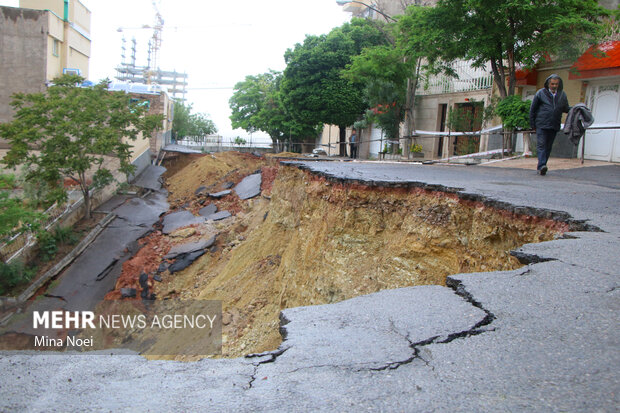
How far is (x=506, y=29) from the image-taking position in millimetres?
15930

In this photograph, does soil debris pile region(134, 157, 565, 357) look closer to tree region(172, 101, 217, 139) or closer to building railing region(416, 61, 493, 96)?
building railing region(416, 61, 493, 96)

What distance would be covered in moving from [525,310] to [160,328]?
38.3 ft

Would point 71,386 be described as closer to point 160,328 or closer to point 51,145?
point 160,328

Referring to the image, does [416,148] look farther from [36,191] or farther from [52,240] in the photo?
[36,191]

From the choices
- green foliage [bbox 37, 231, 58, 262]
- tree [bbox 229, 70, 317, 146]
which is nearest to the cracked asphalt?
green foliage [bbox 37, 231, 58, 262]

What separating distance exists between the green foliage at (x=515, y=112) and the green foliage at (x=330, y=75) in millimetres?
15379

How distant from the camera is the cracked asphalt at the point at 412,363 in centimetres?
214

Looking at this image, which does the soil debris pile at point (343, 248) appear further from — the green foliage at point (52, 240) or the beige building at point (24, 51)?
the beige building at point (24, 51)

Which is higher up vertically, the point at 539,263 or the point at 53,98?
the point at 53,98

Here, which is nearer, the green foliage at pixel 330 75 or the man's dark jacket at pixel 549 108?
the man's dark jacket at pixel 549 108

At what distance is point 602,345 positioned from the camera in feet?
8.25

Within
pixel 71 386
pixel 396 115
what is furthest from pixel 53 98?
pixel 71 386

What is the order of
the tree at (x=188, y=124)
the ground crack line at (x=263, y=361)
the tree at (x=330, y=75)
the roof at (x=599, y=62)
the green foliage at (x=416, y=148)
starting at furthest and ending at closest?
the tree at (x=188, y=124), the tree at (x=330, y=75), the green foliage at (x=416, y=148), the roof at (x=599, y=62), the ground crack line at (x=263, y=361)

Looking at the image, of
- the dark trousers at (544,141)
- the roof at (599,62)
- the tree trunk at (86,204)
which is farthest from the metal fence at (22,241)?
the roof at (599,62)
